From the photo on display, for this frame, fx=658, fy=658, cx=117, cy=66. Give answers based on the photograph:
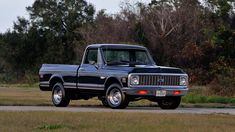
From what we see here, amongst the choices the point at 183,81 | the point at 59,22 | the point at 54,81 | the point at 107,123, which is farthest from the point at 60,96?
the point at 59,22

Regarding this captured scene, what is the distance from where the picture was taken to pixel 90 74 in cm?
2203

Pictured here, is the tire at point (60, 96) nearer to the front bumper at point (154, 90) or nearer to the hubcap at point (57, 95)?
the hubcap at point (57, 95)

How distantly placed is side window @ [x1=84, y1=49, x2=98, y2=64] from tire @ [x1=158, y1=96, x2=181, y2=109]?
8.77 feet

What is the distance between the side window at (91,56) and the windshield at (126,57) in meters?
0.37

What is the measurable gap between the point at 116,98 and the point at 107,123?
22.7 ft

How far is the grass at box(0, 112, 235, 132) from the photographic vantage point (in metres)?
13.2

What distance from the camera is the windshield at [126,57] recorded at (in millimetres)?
22234

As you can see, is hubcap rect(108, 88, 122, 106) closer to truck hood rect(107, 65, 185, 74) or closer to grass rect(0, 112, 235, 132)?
truck hood rect(107, 65, 185, 74)

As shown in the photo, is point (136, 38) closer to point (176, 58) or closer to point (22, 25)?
point (176, 58)

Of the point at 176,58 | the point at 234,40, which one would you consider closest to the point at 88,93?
the point at 234,40

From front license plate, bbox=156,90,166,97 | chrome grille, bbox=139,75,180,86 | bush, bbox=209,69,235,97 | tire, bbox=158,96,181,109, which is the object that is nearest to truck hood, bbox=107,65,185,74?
chrome grille, bbox=139,75,180,86

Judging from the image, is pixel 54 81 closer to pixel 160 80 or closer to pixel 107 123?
pixel 160 80

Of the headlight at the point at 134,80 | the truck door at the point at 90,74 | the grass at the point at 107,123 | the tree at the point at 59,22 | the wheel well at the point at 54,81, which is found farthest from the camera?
the tree at the point at 59,22

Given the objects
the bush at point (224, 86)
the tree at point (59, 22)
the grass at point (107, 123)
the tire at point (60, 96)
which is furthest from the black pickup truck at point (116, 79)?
the tree at point (59, 22)
